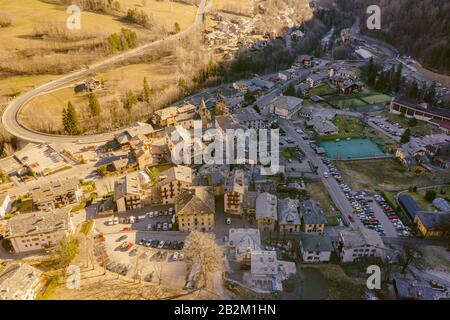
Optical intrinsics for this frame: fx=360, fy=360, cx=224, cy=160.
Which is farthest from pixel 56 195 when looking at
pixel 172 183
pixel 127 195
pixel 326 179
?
pixel 326 179

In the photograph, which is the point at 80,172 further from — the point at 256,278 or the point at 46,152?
the point at 256,278

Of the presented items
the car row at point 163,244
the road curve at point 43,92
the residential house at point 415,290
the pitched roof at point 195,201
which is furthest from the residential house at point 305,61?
the residential house at point 415,290

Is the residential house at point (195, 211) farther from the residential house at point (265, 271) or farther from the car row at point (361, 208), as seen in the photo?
the car row at point (361, 208)

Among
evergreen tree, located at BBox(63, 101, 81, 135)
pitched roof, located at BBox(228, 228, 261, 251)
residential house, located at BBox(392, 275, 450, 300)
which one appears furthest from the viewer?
evergreen tree, located at BBox(63, 101, 81, 135)

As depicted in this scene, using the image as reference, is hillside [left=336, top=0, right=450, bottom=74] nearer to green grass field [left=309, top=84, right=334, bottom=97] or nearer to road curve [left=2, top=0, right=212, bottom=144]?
green grass field [left=309, top=84, right=334, bottom=97]

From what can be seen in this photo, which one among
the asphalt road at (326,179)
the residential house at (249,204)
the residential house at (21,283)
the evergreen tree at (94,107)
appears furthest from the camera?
the evergreen tree at (94,107)

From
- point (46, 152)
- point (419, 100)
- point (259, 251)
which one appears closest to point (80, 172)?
point (46, 152)

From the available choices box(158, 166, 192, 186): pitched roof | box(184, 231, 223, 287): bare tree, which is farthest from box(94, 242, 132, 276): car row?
box(158, 166, 192, 186): pitched roof
